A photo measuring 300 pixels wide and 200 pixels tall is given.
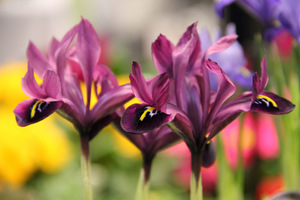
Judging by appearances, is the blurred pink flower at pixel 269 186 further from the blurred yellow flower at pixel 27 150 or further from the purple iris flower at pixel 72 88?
the purple iris flower at pixel 72 88

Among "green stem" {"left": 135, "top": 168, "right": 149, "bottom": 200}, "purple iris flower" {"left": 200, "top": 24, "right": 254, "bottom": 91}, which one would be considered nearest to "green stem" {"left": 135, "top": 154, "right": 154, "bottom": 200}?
"green stem" {"left": 135, "top": 168, "right": 149, "bottom": 200}

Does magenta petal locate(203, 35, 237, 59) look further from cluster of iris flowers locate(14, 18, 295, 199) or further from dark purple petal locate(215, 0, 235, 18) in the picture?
dark purple petal locate(215, 0, 235, 18)

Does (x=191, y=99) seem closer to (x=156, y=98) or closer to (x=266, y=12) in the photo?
(x=156, y=98)

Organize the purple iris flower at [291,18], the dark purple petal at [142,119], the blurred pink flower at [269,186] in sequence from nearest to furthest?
the dark purple petal at [142,119] → the purple iris flower at [291,18] → the blurred pink flower at [269,186]

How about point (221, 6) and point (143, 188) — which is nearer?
point (143, 188)

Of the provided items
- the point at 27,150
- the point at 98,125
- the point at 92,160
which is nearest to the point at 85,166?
the point at 98,125

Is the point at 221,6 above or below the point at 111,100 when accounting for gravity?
above

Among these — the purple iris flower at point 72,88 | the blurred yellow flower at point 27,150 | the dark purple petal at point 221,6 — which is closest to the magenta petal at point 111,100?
the purple iris flower at point 72,88

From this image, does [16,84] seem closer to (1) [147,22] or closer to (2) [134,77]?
(2) [134,77]
